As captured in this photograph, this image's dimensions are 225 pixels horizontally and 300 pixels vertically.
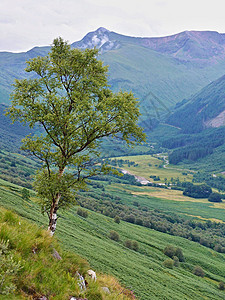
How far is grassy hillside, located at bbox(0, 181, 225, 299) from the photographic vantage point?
29688mm

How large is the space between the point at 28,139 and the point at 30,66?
6433mm

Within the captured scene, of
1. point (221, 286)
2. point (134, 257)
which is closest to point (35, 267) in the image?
point (134, 257)

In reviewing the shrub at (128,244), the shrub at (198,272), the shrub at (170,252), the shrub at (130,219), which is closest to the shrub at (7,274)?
the shrub at (128,244)

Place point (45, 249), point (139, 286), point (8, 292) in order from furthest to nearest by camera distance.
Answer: point (139, 286), point (45, 249), point (8, 292)

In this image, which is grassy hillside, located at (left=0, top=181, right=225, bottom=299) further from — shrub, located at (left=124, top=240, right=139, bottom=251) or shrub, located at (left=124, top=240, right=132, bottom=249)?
shrub, located at (left=124, top=240, right=139, bottom=251)

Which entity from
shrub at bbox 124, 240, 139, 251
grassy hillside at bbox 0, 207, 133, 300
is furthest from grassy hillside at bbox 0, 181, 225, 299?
grassy hillside at bbox 0, 207, 133, 300

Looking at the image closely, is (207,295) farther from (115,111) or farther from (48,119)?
(48,119)

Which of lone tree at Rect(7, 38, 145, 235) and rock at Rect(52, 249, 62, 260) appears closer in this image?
rock at Rect(52, 249, 62, 260)

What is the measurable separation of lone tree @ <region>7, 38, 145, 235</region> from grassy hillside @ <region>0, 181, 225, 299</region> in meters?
9.92

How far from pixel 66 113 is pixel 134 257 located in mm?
35769

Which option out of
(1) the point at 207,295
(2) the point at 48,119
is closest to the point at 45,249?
(2) the point at 48,119

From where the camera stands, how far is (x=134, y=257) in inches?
1799

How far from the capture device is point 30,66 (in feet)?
67.9

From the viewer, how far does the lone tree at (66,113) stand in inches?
787
